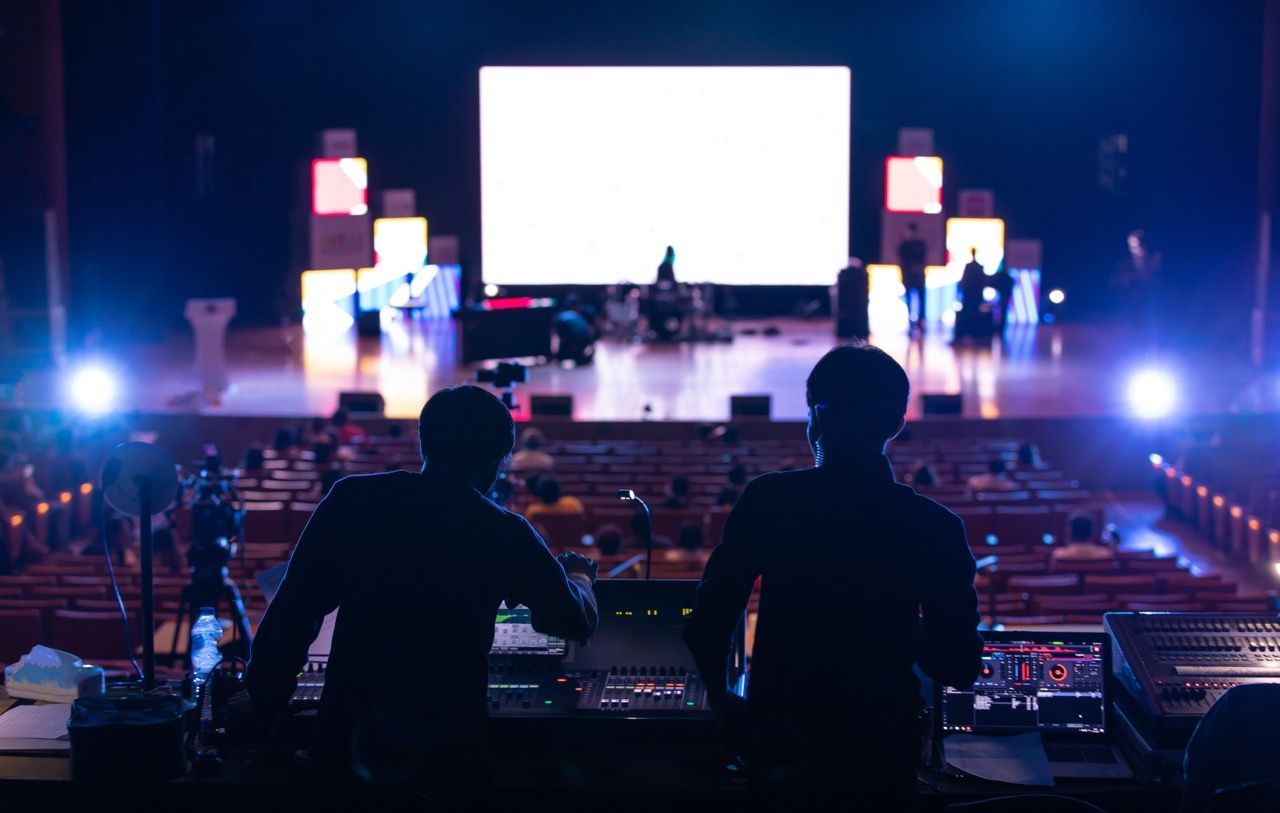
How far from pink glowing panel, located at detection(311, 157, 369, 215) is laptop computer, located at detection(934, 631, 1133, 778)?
19046mm

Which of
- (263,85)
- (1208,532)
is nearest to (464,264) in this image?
(263,85)

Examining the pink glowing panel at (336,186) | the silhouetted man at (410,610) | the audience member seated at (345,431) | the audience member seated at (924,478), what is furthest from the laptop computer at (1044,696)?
the pink glowing panel at (336,186)

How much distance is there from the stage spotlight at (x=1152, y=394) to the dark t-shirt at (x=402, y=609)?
1307 centimetres

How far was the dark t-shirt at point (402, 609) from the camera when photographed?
3.33m

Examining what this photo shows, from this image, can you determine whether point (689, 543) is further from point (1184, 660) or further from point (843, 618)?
point (843, 618)

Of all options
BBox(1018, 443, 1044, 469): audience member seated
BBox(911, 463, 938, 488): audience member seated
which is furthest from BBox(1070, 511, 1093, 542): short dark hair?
BBox(1018, 443, 1044, 469): audience member seated

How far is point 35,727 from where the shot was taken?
4090mm

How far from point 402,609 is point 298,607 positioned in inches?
9.2

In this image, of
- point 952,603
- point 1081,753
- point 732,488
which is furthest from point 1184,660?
point 732,488

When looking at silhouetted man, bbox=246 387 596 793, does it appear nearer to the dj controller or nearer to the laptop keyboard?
the dj controller

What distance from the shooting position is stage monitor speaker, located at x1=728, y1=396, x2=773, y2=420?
1509 centimetres

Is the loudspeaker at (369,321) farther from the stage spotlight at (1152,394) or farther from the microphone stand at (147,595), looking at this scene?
the microphone stand at (147,595)

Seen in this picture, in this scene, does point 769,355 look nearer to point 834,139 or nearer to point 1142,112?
point 834,139

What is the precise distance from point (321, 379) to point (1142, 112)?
42.6 feet
